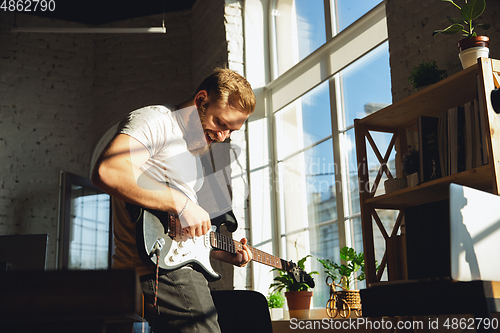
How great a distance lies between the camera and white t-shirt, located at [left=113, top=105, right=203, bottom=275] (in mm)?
1455

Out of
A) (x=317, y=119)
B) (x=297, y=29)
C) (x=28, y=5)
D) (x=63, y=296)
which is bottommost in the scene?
(x=63, y=296)

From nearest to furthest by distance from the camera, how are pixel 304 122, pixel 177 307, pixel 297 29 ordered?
pixel 177 307, pixel 304 122, pixel 297 29

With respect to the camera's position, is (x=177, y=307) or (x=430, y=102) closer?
(x=177, y=307)

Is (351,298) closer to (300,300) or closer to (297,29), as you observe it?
(300,300)

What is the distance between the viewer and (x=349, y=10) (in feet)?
10.6

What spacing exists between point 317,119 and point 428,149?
5.65 feet

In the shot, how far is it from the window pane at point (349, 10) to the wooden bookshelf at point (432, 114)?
121 cm

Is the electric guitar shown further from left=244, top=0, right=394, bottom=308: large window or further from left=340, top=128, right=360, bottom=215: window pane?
left=340, top=128, right=360, bottom=215: window pane

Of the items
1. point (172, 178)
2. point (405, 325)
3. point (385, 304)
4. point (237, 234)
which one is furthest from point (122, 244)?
point (237, 234)

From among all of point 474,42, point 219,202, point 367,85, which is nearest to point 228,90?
point 474,42

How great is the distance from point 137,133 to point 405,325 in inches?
52.3

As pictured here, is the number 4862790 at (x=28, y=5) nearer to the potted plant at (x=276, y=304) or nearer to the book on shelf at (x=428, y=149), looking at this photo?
the potted plant at (x=276, y=304)

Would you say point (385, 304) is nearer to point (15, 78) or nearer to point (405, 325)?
point (405, 325)

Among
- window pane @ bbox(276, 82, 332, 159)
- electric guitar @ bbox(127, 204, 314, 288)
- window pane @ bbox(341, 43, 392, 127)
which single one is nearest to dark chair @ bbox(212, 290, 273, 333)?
electric guitar @ bbox(127, 204, 314, 288)
